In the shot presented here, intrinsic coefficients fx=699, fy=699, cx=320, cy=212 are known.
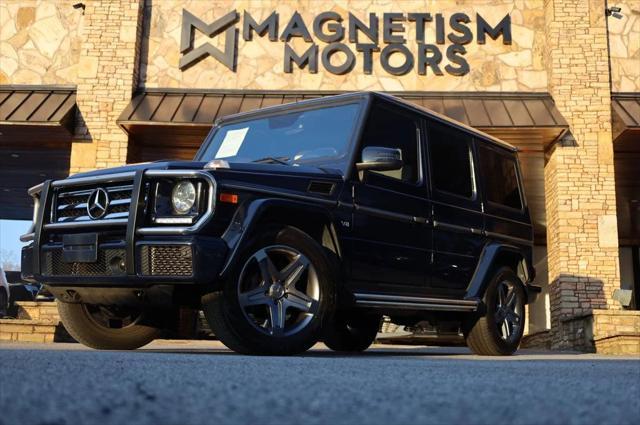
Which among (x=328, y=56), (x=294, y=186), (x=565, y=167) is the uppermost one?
(x=328, y=56)

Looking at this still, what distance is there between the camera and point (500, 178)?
700 cm

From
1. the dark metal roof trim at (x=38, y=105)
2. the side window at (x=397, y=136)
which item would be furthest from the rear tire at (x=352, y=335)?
the dark metal roof trim at (x=38, y=105)

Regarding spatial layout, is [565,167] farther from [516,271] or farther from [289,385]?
[289,385]

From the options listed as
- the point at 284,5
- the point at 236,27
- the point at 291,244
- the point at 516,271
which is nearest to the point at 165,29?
the point at 236,27

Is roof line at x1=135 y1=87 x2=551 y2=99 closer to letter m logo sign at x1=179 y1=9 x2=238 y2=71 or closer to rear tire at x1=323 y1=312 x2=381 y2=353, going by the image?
letter m logo sign at x1=179 y1=9 x2=238 y2=71

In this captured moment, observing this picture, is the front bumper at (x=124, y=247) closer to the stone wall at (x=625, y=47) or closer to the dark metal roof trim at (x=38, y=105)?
the dark metal roof trim at (x=38, y=105)

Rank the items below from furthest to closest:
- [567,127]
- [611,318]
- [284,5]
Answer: [284,5]
[567,127]
[611,318]

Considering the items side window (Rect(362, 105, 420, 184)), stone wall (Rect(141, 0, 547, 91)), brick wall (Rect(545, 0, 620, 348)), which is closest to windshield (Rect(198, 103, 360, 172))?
side window (Rect(362, 105, 420, 184))

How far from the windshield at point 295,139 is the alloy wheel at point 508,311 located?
2.26 m

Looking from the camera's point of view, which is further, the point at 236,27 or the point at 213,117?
the point at 236,27

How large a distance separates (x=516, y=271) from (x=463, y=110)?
6.10 meters

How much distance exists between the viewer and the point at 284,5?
44.9 ft

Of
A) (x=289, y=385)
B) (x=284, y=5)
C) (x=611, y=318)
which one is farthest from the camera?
(x=284, y=5)

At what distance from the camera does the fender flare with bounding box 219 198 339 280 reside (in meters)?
4.25
